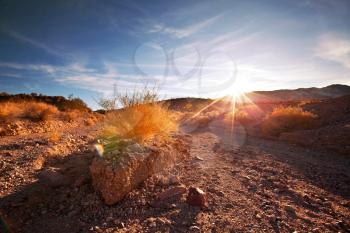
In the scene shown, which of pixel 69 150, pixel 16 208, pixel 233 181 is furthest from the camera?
pixel 69 150

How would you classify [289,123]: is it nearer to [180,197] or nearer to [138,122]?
[138,122]

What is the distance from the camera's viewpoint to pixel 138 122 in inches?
189

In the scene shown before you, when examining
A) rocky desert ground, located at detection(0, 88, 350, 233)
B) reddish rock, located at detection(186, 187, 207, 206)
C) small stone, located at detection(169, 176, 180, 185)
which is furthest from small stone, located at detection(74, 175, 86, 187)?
reddish rock, located at detection(186, 187, 207, 206)

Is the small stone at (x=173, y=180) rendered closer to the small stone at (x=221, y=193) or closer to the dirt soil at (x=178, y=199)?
the dirt soil at (x=178, y=199)

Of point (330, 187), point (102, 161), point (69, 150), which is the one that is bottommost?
point (330, 187)

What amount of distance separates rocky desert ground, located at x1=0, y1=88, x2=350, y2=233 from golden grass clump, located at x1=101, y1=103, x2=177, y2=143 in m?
0.79

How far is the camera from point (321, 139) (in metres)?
7.83

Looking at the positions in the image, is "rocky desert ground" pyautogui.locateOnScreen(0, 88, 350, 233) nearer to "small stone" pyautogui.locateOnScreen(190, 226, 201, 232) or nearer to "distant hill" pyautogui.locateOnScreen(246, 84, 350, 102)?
"small stone" pyautogui.locateOnScreen(190, 226, 201, 232)

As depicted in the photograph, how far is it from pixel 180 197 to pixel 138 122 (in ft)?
6.73

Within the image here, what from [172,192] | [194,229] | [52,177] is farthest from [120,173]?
[52,177]

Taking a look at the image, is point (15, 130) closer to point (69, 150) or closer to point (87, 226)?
point (69, 150)

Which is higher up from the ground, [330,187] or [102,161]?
[102,161]

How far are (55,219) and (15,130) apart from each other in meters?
6.50

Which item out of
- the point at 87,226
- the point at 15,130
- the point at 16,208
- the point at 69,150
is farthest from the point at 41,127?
the point at 87,226
